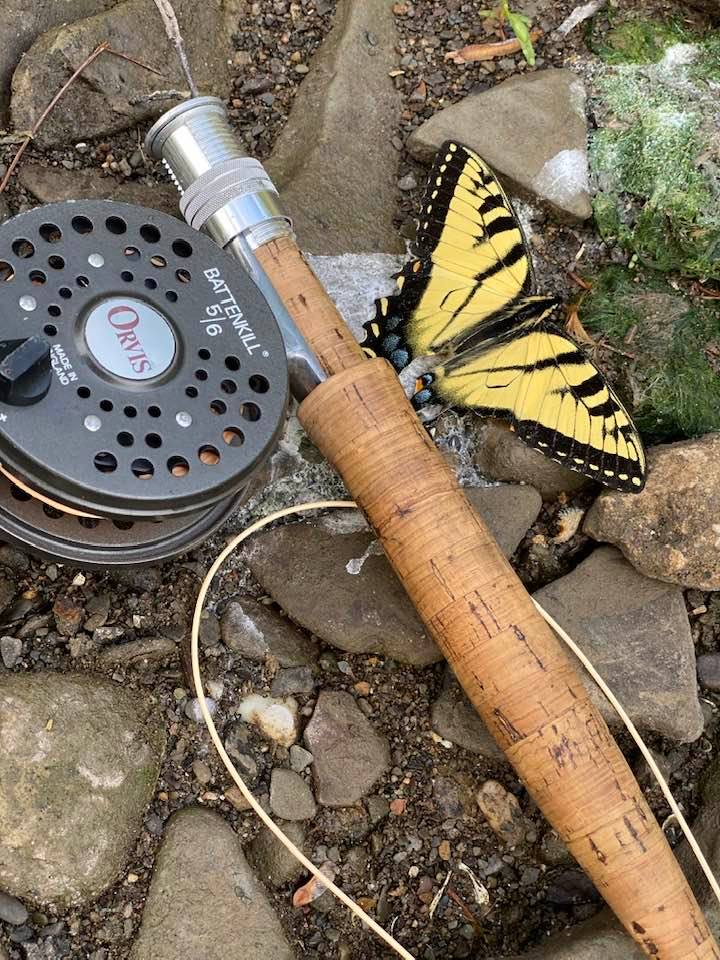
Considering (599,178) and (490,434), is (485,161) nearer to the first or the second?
(599,178)

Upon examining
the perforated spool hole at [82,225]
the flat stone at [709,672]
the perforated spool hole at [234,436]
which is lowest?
the flat stone at [709,672]

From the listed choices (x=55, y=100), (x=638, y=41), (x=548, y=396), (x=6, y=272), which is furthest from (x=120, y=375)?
(x=638, y=41)

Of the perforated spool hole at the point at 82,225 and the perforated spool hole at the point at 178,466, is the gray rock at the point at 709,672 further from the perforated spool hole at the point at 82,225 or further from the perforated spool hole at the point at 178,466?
the perforated spool hole at the point at 82,225

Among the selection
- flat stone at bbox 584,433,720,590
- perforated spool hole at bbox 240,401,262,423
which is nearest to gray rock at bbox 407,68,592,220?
flat stone at bbox 584,433,720,590

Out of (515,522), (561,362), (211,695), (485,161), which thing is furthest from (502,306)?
(211,695)

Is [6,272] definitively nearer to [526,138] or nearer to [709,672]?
[526,138]

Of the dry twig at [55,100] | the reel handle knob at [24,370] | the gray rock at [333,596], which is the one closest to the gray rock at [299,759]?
the gray rock at [333,596]
